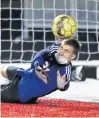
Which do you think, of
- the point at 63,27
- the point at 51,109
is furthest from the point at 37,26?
the point at 51,109

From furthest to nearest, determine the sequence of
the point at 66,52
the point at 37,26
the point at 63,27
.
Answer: the point at 37,26 < the point at 63,27 < the point at 66,52

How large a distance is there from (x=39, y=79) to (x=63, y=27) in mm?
420

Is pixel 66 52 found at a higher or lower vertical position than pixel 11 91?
higher

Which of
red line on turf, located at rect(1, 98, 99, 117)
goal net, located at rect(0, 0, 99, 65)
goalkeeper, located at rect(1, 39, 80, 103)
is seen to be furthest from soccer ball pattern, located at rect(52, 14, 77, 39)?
goal net, located at rect(0, 0, 99, 65)

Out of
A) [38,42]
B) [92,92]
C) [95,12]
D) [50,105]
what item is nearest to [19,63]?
[38,42]

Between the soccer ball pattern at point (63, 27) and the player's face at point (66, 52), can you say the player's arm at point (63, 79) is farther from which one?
the soccer ball pattern at point (63, 27)

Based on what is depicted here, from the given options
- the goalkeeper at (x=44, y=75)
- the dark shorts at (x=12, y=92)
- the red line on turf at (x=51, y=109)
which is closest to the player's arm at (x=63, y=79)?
the goalkeeper at (x=44, y=75)

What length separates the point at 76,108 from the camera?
11.1ft

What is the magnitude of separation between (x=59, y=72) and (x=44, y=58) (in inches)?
5.9

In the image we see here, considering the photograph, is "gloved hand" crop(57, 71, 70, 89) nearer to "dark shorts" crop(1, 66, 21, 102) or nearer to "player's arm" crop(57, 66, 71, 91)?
"player's arm" crop(57, 66, 71, 91)

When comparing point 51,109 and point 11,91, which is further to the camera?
point 11,91

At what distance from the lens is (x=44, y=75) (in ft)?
11.1

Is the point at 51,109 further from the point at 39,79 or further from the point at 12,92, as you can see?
the point at 12,92

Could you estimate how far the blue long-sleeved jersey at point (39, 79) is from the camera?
342 centimetres
